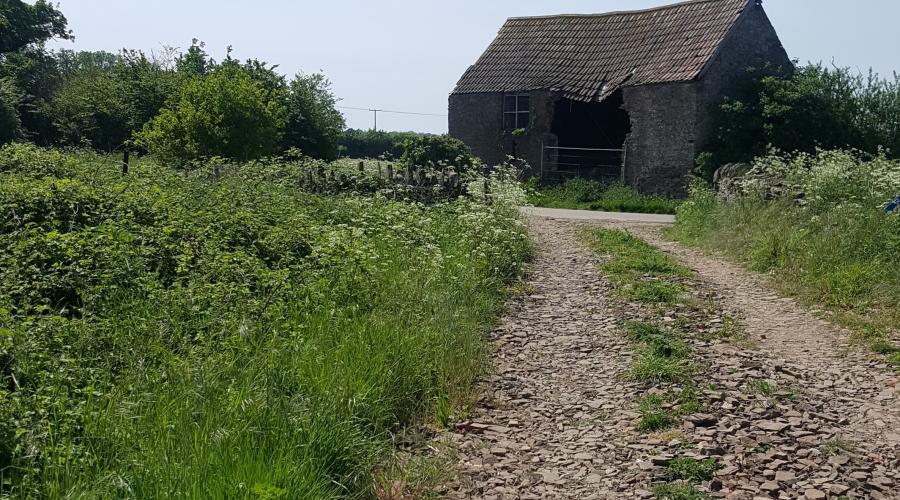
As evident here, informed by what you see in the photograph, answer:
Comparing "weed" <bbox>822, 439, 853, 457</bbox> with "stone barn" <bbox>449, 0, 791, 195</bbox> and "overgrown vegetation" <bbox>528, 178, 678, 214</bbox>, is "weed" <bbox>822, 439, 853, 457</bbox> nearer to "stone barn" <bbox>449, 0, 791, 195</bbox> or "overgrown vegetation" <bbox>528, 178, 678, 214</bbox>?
"overgrown vegetation" <bbox>528, 178, 678, 214</bbox>

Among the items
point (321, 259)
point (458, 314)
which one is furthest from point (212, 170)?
point (458, 314)

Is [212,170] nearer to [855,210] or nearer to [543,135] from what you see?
[855,210]

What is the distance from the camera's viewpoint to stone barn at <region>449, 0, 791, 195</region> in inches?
979

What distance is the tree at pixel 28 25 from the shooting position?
1679 inches

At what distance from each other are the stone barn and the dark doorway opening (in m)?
0.04

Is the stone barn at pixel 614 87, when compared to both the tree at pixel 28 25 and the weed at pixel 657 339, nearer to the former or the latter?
the weed at pixel 657 339

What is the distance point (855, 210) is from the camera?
10.7 meters

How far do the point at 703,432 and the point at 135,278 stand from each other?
14.7ft

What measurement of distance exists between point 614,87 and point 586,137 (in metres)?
3.34

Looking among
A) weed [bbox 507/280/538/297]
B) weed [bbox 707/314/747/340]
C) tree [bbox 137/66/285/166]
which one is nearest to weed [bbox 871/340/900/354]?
weed [bbox 707/314/747/340]

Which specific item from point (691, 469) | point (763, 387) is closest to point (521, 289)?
point (763, 387)

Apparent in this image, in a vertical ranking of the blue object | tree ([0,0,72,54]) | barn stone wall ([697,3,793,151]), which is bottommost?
the blue object

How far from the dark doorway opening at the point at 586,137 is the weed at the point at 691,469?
2413 centimetres

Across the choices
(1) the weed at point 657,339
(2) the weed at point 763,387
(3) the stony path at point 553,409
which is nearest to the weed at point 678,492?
(3) the stony path at point 553,409
